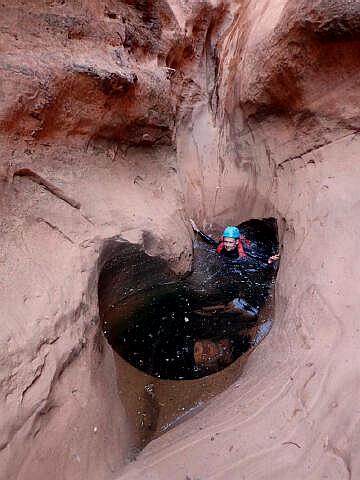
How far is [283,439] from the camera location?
2.33 m

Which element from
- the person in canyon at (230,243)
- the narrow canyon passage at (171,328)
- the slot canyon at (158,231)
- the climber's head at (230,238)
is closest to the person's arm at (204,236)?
the person in canyon at (230,243)

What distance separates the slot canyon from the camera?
2.37 m

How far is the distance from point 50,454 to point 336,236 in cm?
272

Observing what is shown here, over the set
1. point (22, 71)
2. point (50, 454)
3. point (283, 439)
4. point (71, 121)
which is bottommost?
point (50, 454)

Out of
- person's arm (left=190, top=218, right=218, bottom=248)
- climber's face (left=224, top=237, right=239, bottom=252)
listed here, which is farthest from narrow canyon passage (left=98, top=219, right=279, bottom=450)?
person's arm (left=190, top=218, right=218, bottom=248)

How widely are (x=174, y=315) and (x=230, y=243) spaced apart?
64.5 inches

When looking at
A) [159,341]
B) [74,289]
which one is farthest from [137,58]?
[159,341]

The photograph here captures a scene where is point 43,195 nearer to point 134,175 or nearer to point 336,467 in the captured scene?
point 134,175

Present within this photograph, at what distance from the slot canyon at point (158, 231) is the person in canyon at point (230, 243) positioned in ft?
1.01

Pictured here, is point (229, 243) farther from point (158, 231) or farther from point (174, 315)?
point (174, 315)

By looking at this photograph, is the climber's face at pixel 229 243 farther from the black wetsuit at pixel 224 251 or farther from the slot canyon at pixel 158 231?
the slot canyon at pixel 158 231

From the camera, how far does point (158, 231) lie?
412cm

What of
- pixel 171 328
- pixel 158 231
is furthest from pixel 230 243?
pixel 171 328

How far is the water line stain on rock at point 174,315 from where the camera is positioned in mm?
3312
